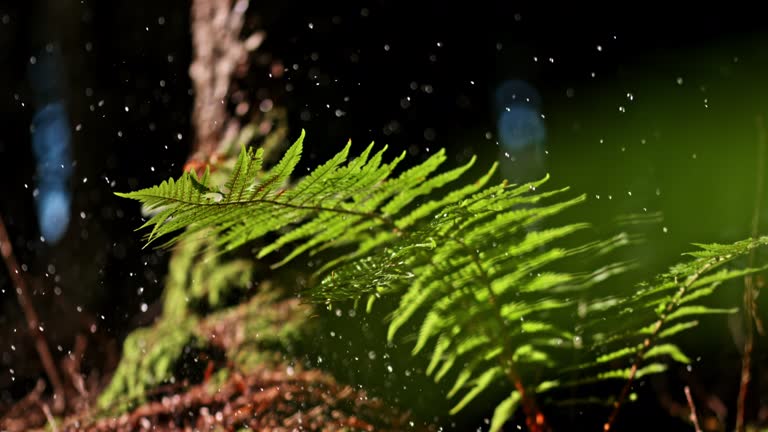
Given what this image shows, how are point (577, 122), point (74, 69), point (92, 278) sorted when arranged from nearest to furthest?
point (577, 122) < point (92, 278) < point (74, 69)

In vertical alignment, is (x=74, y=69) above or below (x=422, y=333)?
above

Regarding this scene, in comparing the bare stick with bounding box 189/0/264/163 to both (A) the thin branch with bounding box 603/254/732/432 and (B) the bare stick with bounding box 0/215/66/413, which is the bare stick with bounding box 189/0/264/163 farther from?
(A) the thin branch with bounding box 603/254/732/432

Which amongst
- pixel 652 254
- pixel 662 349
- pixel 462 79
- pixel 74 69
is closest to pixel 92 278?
pixel 74 69

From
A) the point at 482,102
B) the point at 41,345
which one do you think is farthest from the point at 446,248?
the point at 41,345

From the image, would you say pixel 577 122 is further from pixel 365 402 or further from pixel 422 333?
pixel 422 333

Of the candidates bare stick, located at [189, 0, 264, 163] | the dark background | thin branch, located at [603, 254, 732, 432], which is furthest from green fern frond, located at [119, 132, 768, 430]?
bare stick, located at [189, 0, 264, 163]

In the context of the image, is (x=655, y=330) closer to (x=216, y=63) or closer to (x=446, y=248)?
(x=446, y=248)

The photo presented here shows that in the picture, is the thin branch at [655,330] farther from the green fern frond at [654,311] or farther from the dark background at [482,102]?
the dark background at [482,102]

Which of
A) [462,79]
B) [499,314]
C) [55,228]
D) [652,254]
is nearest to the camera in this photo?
[499,314]

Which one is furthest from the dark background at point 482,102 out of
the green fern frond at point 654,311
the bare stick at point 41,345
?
the green fern frond at point 654,311
